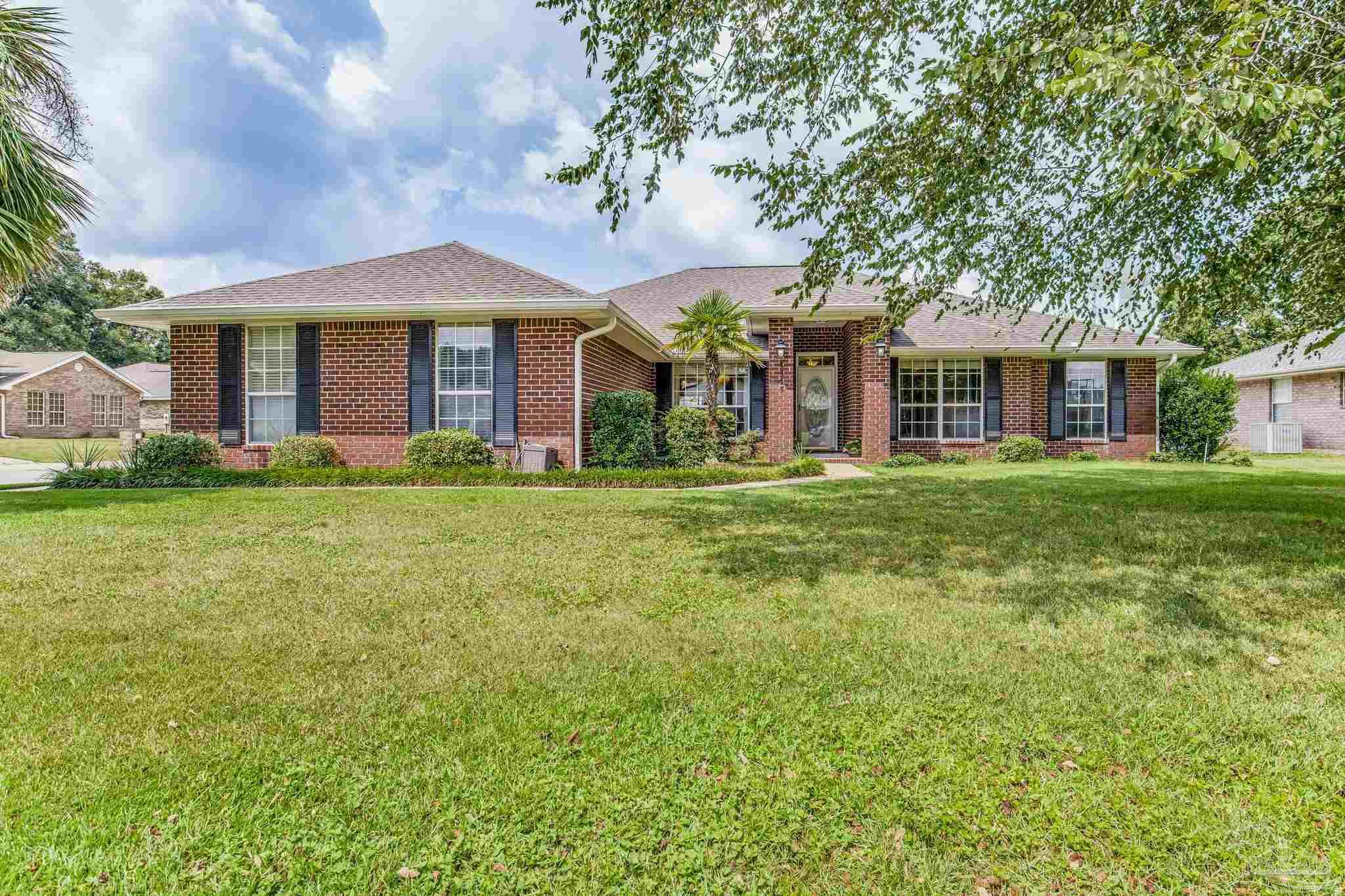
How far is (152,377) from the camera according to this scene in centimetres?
3281

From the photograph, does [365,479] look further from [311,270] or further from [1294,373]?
[1294,373]

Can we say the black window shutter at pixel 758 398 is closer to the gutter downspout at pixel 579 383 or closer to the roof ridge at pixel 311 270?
the gutter downspout at pixel 579 383

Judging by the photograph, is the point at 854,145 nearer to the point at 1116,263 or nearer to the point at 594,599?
the point at 1116,263

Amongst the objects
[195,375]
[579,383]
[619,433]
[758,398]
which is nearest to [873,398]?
[758,398]

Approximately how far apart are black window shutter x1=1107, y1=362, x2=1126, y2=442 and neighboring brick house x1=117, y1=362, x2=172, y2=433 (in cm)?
2674

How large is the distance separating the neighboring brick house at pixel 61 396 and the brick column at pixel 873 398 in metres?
37.1

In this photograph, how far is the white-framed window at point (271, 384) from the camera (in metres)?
11.9

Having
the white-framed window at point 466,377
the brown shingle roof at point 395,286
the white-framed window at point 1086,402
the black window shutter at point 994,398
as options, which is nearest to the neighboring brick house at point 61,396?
the brown shingle roof at point 395,286

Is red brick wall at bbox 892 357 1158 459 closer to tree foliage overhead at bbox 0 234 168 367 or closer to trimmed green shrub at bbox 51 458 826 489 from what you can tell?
trimmed green shrub at bbox 51 458 826 489

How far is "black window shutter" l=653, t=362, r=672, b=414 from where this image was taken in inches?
661

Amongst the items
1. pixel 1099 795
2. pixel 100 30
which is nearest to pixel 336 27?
pixel 100 30

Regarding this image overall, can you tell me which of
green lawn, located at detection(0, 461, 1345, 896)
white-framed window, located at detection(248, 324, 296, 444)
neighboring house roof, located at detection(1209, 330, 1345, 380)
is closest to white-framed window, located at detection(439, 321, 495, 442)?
white-framed window, located at detection(248, 324, 296, 444)

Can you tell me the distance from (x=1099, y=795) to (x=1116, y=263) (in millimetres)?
6942

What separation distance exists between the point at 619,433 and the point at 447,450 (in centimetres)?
308
